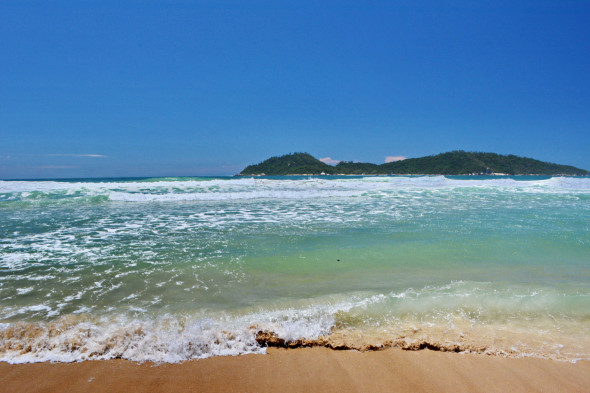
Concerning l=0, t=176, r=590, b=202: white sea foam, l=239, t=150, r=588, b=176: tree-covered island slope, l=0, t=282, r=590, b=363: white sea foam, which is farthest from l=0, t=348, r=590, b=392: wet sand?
l=239, t=150, r=588, b=176: tree-covered island slope

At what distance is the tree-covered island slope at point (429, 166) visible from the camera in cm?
10812

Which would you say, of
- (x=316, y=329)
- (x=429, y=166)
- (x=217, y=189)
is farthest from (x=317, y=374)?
(x=429, y=166)

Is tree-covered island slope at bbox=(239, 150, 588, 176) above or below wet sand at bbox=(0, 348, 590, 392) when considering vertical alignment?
above

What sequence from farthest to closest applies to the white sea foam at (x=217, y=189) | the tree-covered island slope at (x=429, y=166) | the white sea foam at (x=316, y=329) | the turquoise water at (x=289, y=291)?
the tree-covered island slope at (x=429, y=166)
the white sea foam at (x=217, y=189)
the turquoise water at (x=289, y=291)
the white sea foam at (x=316, y=329)

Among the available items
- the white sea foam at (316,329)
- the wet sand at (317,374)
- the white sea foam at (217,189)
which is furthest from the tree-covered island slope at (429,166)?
the wet sand at (317,374)

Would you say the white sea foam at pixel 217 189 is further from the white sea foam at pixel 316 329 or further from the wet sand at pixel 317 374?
the wet sand at pixel 317 374

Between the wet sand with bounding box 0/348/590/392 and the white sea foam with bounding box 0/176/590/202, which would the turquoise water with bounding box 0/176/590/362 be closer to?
the wet sand with bounding box 0/348/590/392

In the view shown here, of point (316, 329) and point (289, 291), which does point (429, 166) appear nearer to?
point (289, 291)

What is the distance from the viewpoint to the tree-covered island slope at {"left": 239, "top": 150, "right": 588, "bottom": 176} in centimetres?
10812

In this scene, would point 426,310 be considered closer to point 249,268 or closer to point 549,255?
point 249,268

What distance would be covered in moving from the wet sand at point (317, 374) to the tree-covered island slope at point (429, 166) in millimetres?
109829

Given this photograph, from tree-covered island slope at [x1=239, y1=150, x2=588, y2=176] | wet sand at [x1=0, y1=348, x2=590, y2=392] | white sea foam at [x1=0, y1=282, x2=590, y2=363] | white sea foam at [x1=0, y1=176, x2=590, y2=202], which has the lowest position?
wet sand at [x1=0, y1=348, x2=590, y2=392]

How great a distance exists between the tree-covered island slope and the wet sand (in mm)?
109829

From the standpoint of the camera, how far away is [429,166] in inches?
4525
